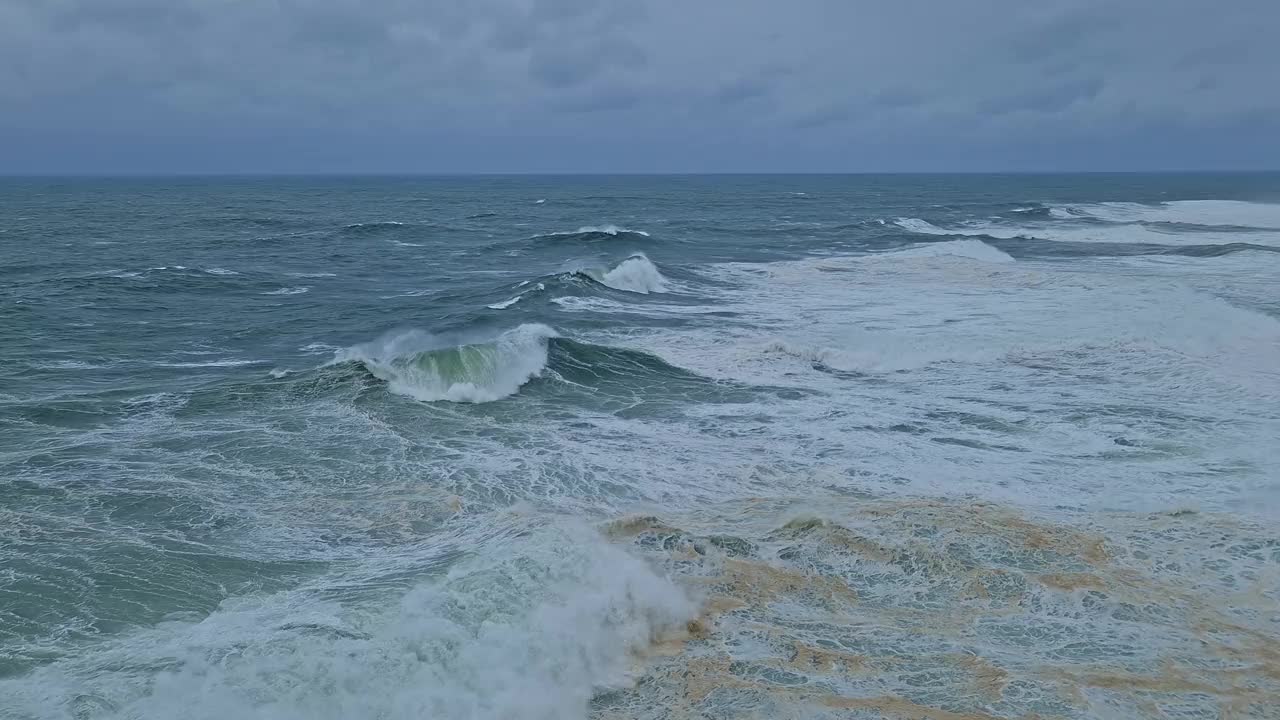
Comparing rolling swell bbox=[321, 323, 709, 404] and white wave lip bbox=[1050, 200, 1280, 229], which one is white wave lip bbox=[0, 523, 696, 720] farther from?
white wave lip bbox=[1050, 200, 1280, 229]

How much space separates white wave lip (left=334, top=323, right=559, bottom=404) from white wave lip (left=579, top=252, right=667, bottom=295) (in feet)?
34.2

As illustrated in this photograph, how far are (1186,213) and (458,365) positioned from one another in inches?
2540

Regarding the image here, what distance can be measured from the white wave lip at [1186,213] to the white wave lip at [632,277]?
4041 centimetres

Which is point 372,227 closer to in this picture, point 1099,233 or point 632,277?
point 632,277

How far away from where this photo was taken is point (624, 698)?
24.8 feet

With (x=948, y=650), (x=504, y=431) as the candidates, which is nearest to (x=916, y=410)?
(x=504, y=431)

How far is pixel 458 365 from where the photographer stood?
58.3 feet

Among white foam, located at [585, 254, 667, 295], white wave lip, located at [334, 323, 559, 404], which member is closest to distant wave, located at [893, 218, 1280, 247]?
white foam, located at [585, 254, 667, 295]

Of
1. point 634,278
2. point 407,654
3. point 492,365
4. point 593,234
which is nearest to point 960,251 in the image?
point 634,278

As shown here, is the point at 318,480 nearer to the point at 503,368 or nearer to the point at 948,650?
the point at 503,368

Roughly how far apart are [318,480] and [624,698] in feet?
21.1

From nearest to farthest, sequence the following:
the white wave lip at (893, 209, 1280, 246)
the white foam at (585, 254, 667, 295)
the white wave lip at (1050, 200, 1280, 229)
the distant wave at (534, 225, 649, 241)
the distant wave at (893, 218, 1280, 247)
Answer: the white foam at (585, 254, 667, 295), the distant wave at (893, 218, 1280, 247), the white wave lip at (893, 209, 1280, 246), the distant wave at (534, 225, 649, 241), the white wave lip at (1050, 200, 1280, 229)

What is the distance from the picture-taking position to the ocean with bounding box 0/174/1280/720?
303 inches

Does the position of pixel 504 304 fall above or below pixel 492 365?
above
